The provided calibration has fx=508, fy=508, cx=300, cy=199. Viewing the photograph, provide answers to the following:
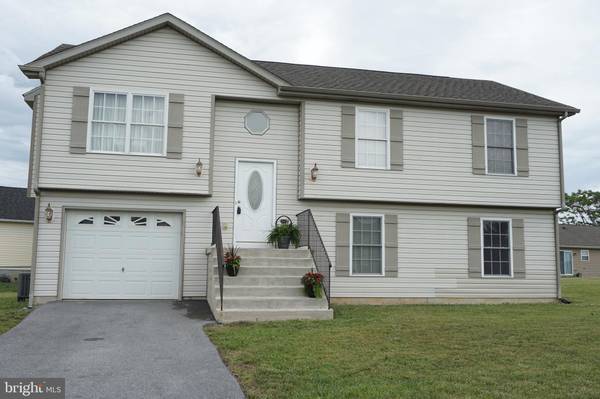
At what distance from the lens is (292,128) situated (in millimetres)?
12320

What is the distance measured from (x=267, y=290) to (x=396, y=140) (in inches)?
206

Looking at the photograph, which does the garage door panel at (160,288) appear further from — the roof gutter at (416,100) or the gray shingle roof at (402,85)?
the gray shingle roof at (402,85)

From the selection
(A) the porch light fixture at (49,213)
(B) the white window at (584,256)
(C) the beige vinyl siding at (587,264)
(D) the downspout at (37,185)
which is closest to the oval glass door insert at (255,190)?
(A) the porch light fixture at (49,213)

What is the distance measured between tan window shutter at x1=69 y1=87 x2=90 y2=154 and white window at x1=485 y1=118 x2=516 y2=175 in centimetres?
955

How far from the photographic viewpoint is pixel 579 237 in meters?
38.1

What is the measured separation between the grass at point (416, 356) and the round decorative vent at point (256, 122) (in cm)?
488

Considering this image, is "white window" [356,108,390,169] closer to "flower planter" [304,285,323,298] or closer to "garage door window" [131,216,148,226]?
"flower planter" [304,285,323,298]

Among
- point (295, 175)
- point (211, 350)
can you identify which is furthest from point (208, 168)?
point (211, 350)

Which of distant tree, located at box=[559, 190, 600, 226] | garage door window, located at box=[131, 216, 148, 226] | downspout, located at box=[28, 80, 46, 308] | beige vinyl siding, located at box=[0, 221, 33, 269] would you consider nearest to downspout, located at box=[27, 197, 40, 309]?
downspout, located at box=[28, 80, 46, 308]

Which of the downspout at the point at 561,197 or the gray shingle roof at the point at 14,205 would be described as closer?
the downspout at the point at 561,197

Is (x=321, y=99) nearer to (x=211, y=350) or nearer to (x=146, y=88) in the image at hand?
(x=146, y=88)

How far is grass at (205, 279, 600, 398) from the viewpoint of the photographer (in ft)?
16.2

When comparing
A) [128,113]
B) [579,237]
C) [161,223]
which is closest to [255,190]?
[161,223]

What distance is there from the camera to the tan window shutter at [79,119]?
10875 millimetres
